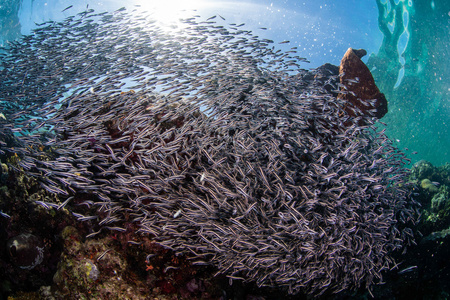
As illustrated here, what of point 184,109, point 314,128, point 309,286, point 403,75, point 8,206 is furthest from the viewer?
point 403,75

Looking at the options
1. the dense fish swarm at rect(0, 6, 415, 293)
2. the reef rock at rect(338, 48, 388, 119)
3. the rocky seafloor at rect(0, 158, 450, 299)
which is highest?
the reef rock at rect(338, 48, 388, 119)

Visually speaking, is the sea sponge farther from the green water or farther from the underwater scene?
the green water

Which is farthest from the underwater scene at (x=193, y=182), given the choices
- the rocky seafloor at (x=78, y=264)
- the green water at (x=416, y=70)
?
the green water at (x=416, y=70)

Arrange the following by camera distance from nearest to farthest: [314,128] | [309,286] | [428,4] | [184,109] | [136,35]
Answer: [309,286] < [184,109] < [314,128] < [136,35] < [428,4]

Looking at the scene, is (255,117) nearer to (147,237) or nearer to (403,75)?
(147,237)

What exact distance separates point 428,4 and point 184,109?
1168 inches

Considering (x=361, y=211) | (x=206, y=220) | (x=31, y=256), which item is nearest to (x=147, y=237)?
(x=206, y=220)

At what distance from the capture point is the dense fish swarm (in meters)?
4.29

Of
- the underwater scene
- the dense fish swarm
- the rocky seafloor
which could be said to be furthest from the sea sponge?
the rocky seafloor

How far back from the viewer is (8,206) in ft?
15.9

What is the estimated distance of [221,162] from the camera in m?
4.46

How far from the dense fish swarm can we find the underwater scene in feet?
0.16

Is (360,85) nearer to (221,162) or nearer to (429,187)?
(221,162)

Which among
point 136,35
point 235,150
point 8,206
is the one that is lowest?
point 8,206
